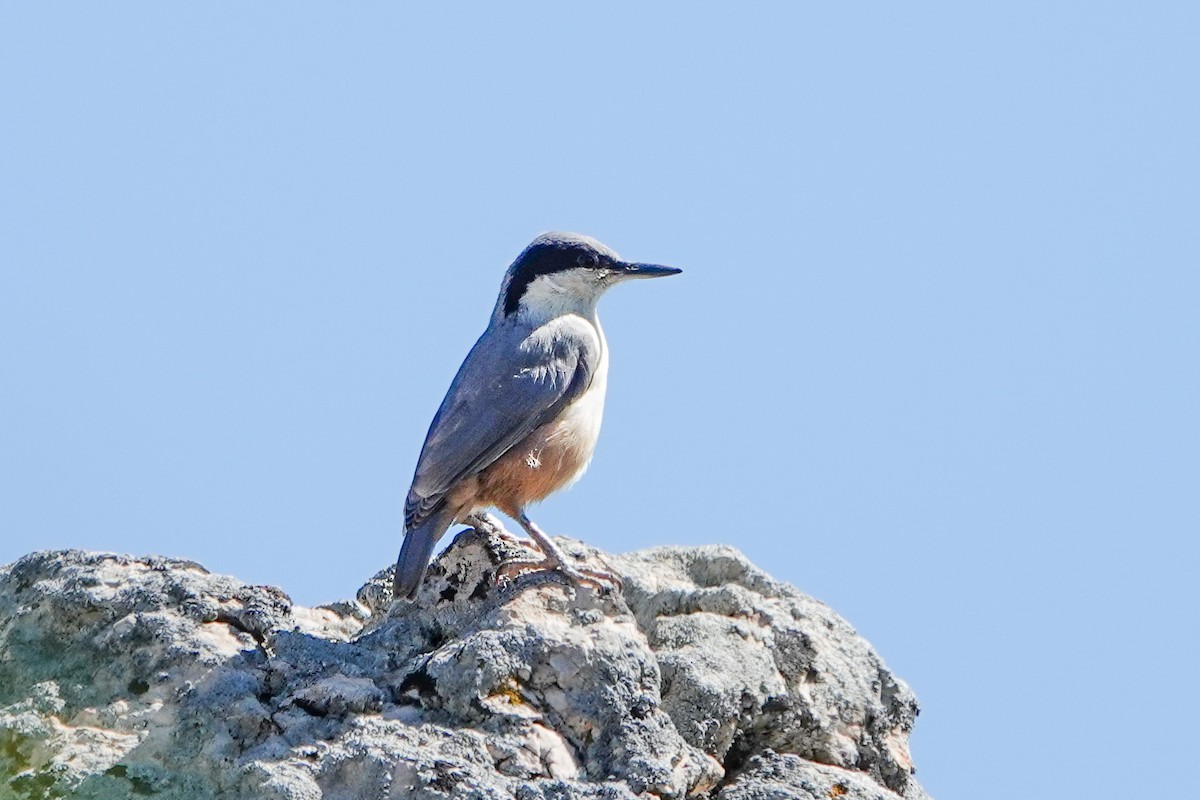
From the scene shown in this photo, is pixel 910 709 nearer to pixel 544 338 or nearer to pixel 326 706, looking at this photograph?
pixel 326 706

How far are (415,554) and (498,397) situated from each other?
117 centimetres

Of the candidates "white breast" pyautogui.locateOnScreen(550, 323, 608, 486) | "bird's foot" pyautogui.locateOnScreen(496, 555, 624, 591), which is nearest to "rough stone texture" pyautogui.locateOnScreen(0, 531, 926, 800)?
"bird's foot" pyautogui.locateOnScreen(496, 555, 624, 591)

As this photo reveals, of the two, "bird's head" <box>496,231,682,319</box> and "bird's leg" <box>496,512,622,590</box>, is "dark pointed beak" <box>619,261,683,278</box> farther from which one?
"bird's leg" <box>496,512,622,590</box>

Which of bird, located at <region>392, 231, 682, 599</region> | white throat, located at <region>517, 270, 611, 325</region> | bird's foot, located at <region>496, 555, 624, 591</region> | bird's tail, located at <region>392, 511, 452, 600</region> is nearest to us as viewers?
bird's foot, located at <region>496, 555, 624, 591</region>

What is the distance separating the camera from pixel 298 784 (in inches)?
170

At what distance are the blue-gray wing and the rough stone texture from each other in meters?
0.85

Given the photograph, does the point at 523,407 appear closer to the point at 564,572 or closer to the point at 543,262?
the point at 543,262

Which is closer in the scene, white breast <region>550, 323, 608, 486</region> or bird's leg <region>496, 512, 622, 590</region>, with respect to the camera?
bird's leg <region>496, 512, 622, 590</region>

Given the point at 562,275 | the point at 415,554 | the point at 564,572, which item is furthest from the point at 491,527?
the point at 562,275

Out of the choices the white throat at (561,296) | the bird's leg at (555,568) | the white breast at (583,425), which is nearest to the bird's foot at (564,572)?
the bird's leg at (555,568)

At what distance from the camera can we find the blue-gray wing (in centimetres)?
Answer: 659

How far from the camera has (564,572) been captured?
17.7 ft

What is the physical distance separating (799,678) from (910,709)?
1.66 feet

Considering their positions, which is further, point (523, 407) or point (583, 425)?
point (583, 425)
